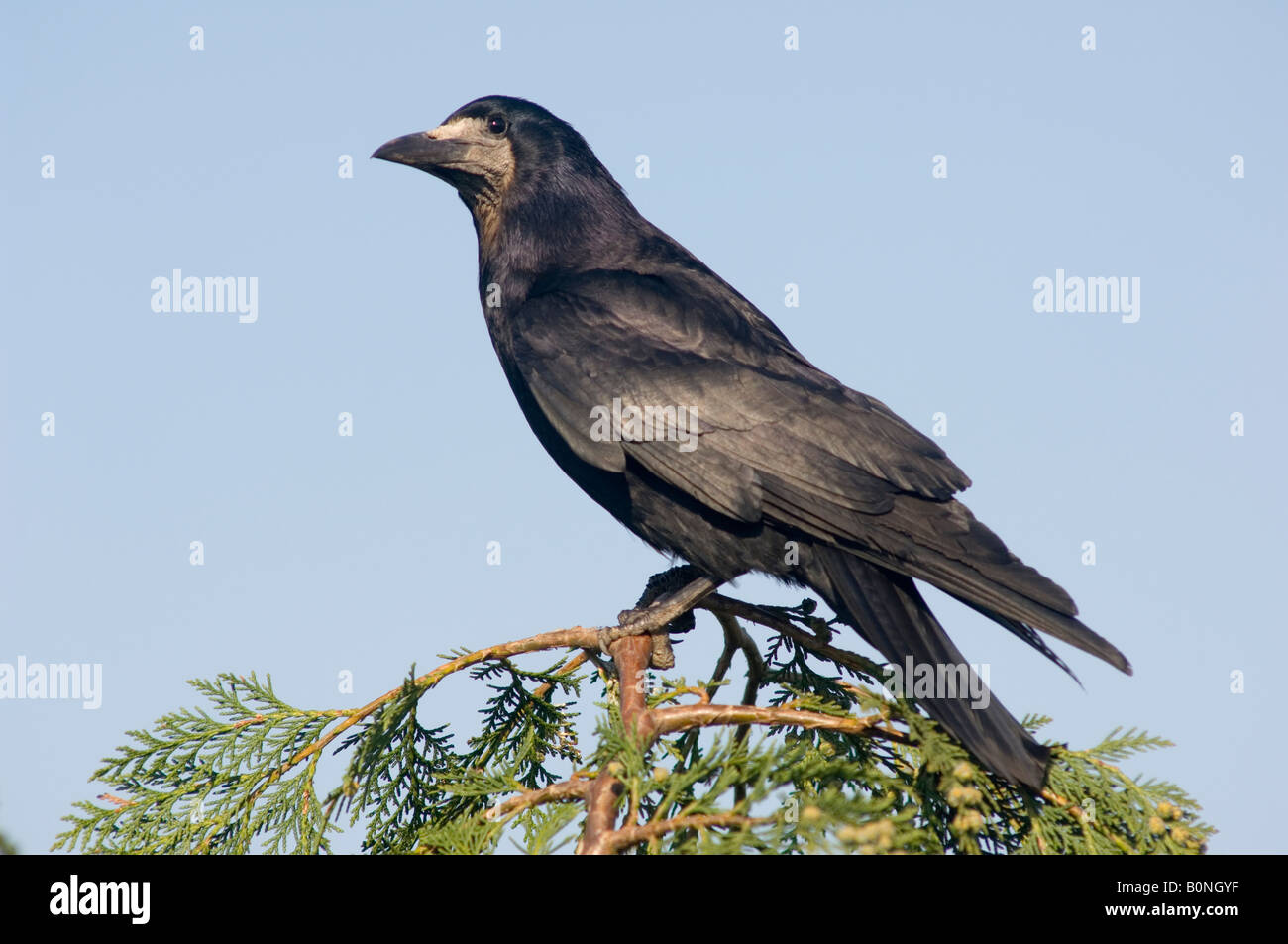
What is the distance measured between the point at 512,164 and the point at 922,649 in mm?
3090

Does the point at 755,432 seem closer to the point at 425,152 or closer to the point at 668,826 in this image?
the point at 668,826

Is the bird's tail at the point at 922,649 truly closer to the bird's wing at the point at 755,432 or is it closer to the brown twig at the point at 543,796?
the bird's wing at the point at 755,432

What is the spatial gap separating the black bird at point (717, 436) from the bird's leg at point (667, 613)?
A: 4.6 inches

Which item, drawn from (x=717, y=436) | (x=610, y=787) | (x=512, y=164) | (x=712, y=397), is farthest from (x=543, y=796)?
(x=512, y=164)

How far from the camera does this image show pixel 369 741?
10.6 ft

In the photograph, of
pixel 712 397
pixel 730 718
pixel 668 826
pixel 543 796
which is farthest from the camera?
pixel 712 397

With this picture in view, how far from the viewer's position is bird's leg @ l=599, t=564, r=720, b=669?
408 cm

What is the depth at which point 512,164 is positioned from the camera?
537cm

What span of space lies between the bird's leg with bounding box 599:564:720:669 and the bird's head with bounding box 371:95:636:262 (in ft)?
5.67

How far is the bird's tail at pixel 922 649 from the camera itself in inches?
114

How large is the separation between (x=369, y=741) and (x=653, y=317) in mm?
2081
